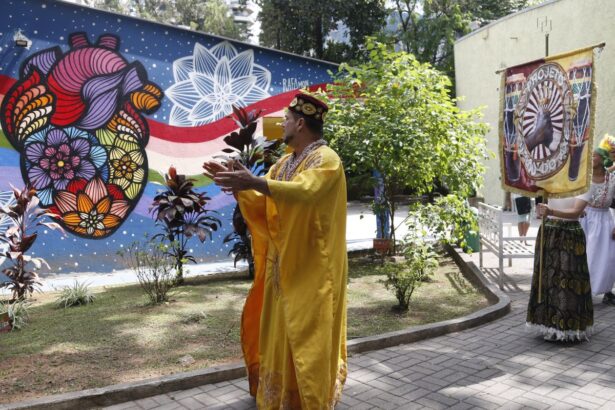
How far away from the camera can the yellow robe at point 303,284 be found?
3.11 meters

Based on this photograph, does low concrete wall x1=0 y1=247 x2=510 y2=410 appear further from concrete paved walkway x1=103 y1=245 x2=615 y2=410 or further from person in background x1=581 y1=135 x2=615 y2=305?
person in background x1=581 y1=135 x2=615 y2=305

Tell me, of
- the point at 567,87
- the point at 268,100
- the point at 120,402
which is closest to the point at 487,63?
the point at 268,100

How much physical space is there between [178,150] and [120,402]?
19.8ft

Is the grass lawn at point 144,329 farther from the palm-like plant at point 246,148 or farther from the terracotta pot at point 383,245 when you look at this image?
the terracotta pot at point 383,245

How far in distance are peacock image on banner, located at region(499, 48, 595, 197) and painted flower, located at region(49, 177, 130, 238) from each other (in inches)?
239

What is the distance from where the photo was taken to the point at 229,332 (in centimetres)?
532

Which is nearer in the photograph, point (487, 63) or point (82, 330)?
point (82, 330)

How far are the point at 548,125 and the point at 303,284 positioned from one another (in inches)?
124

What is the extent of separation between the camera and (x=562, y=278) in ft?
16.2

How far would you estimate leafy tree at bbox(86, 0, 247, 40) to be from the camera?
3809 cm

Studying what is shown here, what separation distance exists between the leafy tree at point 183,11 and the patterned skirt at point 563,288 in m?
35.0

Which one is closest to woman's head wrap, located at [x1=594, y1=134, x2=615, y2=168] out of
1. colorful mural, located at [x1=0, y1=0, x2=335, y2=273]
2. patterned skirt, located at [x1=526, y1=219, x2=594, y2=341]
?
patterned skirt, located at [x1=526, y1=219, x2=594, y2=341]

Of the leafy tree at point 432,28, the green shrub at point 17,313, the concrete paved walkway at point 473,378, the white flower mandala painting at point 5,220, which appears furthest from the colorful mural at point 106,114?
the leafy tree at point 432,28

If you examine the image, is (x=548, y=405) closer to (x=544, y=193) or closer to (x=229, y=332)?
(x=544, y=193)
